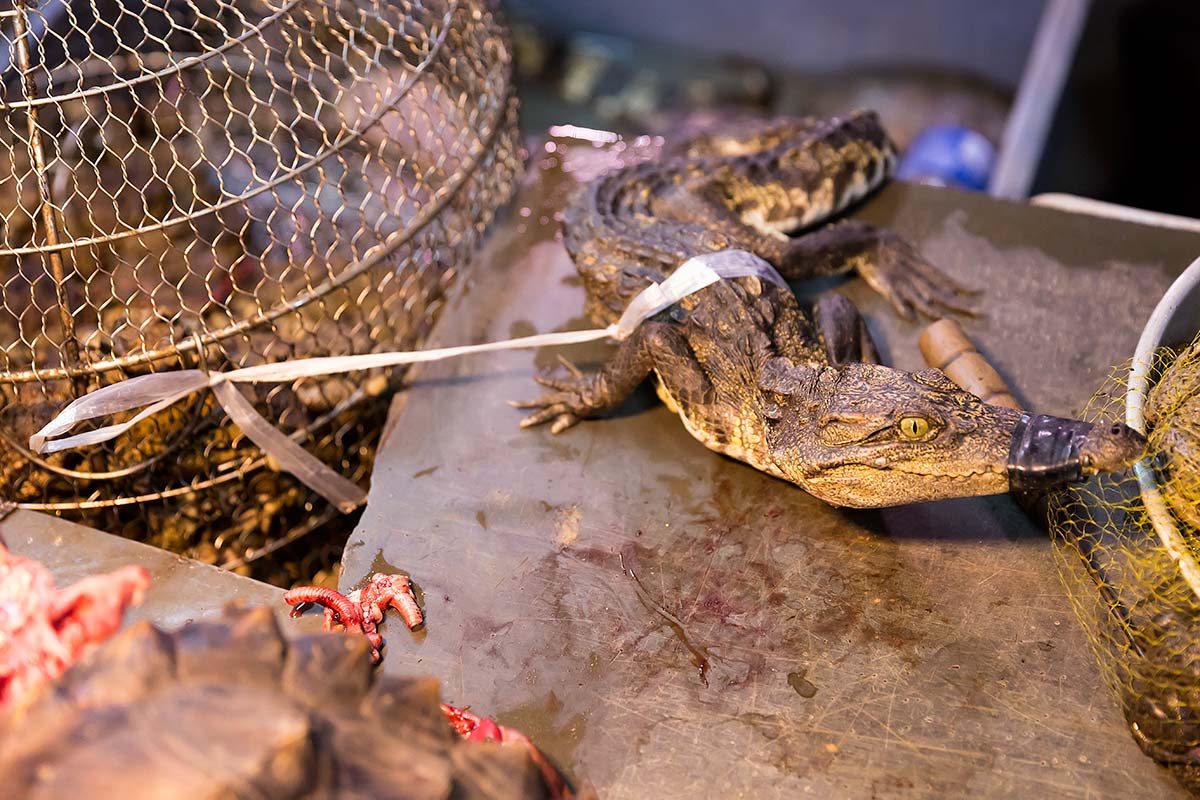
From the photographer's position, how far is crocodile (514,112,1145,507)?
8.71ft

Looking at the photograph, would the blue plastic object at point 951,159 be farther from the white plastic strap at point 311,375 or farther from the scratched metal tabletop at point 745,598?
the white plastic strap at point 311,375

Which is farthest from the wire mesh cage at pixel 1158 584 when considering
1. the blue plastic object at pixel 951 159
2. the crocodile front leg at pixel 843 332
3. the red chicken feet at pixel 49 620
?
the blue plastic object at pixel 951 159

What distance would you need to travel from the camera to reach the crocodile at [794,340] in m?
2.66

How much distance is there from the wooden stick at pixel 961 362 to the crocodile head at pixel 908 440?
1.13ft

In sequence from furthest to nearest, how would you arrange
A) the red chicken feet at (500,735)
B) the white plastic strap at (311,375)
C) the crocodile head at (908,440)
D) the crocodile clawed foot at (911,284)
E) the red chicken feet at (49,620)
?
1. the crocodile clawed foot at (911,284)
2. the white plastic strap at (311,375)
3. the crocodile head at (908,440)
4. the red chicken feet at (500,735)
5. the red chicken feet at (49,620)

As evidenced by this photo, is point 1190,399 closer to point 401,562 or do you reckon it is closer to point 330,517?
point 401,562

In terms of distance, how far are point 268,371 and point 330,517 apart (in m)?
0.75

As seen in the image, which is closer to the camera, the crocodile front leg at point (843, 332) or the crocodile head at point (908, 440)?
the crocodile head at point (908, 440)

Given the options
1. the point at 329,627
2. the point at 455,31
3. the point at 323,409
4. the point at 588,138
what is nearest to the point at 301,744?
the point at 329,627

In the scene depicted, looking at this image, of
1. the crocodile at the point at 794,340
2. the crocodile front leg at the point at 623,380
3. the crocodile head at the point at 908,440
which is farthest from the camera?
the crocodile front leg at the point at 623,380

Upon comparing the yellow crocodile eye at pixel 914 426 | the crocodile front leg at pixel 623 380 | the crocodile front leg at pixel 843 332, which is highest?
the yellow crocodile eye at pixel 914 426

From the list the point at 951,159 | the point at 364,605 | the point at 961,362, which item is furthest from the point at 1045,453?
the point at 951,159

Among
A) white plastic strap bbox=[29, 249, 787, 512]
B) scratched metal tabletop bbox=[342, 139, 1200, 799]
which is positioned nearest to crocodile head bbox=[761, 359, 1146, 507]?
scratched metal tabletop bbox=[342, 139, 1200, 799]

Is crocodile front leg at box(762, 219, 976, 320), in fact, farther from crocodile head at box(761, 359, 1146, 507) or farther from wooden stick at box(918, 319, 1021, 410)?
crocodile head at box(761, 359, 1146, 507)
